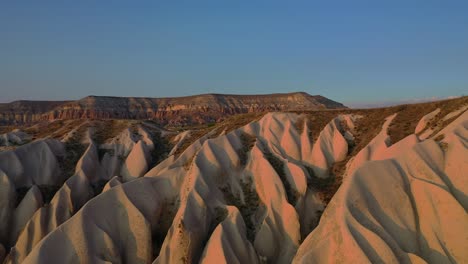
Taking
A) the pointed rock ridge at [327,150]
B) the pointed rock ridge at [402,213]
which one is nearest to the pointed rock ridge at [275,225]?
the pointed rock ridge at [327,150]

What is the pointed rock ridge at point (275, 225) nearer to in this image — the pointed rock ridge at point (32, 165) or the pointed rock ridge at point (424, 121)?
the pointed rock ridge at point (424, 121)

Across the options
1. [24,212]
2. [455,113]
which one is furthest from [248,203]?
[24,212]

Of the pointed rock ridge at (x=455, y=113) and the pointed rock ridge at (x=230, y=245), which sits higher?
the pointed rock ridge at (x=455, y=113)

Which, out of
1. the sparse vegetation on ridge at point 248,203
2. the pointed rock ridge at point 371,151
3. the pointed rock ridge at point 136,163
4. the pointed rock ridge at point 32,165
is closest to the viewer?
the sparse vegetation on ridge at point 248,203

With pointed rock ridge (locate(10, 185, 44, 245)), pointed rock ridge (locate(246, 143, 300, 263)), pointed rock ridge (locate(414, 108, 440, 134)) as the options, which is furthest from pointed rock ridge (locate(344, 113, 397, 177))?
pointed rock ridge (locate(10, 185, 44, 245))

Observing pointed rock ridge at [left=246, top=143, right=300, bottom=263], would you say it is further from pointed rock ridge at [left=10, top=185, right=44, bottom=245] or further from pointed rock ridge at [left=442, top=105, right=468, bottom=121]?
pointed rock ridge at [left=10, top=185, right=44, bottom=245]

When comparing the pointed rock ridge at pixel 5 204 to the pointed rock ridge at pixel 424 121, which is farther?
the pointed rock ridge at pixel 5 204
